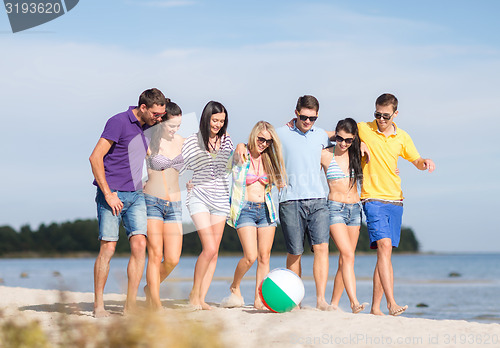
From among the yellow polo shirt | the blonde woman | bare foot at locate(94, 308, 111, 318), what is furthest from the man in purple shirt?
the yellow polo shirt

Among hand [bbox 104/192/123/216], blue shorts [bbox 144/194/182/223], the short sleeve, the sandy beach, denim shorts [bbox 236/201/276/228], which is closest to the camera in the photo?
the sandy beach

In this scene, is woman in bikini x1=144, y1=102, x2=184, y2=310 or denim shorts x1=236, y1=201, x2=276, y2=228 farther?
denim shorts x1=236, y1=201, x2=276, y2=228

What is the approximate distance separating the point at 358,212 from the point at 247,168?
1524 millimetres

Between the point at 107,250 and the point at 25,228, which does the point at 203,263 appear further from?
the point at 25,228

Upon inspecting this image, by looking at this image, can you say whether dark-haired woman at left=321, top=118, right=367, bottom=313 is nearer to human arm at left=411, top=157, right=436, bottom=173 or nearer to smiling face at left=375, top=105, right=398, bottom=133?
smiling face at left=375, top=105, right=398, bottom=133

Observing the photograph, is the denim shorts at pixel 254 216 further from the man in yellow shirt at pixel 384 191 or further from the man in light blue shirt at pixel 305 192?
the man in yellow shirt at pixel 384 191

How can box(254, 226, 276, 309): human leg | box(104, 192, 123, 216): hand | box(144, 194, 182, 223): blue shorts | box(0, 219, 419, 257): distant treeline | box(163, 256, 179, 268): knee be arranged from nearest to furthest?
box(104, 192, 123, 216): hand < box(144, 194, 182, 223): blue shorts < box(163, 256, 179, 268): knee < box(254, 226, 276, 309): human leg < box(0, 219, 419, 257): distant treeline

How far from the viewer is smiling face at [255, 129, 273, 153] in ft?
26.3

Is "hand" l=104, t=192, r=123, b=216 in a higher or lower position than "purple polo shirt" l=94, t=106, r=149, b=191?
lower

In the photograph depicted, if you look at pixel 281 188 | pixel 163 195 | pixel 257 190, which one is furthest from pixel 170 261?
pixel 281 188

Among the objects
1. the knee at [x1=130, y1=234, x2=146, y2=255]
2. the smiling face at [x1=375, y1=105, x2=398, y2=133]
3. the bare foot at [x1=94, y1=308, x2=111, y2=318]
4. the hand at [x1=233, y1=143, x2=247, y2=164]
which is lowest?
the bare foot at [x1=94, y1=308, x2=111, y2=318]

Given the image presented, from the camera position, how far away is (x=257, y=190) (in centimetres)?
821

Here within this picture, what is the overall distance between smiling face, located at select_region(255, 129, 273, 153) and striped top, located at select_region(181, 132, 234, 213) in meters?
0.46

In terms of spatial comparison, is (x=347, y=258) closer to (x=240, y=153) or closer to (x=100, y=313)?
(x=240, y=153)
